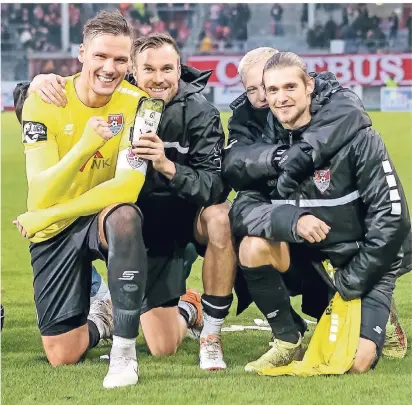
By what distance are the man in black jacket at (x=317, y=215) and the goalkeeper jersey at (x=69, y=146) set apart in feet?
2.00

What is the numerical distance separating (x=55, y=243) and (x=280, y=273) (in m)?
1.05

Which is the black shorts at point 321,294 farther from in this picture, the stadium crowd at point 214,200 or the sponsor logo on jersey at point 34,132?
the sponsor logo on jersey at point 34,132

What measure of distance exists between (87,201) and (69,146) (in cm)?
35

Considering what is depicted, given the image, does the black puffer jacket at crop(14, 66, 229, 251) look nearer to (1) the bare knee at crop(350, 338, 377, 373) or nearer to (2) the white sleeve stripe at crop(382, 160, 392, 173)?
(2) the white sleeve stripe at crop(382, 160, 392, 173)

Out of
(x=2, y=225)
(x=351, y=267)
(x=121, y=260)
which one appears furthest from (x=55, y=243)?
(x=2, y=225)

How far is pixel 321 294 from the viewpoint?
4.77 meters

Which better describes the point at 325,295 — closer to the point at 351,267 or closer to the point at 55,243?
the point at 351,267

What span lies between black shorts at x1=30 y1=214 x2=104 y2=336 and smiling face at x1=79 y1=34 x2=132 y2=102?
24.4 inches

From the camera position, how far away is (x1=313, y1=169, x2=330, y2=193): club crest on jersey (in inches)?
171

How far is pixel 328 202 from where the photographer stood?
4.36m

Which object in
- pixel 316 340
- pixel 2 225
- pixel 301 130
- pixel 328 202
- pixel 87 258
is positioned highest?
pixel 301 130

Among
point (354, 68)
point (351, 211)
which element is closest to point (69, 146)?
point (351, 211)

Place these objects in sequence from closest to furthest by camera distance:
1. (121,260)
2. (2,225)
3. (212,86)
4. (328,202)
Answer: (121,260) → (328,202) → (2,225) → (212,86)

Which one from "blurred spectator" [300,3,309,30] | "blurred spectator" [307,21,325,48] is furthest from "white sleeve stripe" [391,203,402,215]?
"blurred spectator" [300,3,309,30]
